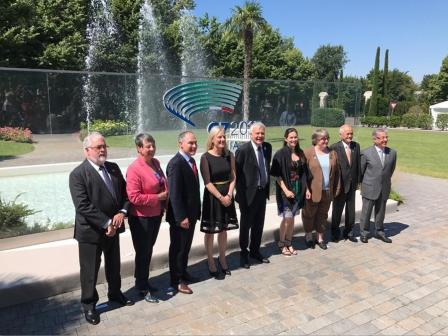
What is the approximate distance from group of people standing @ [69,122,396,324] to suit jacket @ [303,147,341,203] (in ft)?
0.05

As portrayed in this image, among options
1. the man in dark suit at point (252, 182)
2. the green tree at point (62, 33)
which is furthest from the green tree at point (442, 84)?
the man in dark suit at point (252, 182)

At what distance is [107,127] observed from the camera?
9.76 metres

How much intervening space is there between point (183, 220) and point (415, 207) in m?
6.15

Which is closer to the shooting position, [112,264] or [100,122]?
[112,264]

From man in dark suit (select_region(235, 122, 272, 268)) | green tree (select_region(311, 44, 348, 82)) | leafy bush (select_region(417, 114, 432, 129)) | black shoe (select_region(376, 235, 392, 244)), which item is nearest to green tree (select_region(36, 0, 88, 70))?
man in dark suit (select_region(235, 122, 272, 268))

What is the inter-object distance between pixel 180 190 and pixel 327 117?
8.93 m

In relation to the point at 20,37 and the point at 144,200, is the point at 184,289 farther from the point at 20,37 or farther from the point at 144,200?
the point at 20,37

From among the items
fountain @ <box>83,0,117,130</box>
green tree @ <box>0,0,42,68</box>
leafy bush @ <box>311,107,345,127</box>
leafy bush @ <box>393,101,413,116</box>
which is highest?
fountain @ <box>83,0,117,130</box>

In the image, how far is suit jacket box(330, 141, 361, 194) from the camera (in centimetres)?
585

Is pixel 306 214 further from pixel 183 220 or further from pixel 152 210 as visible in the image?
pixel 152 210

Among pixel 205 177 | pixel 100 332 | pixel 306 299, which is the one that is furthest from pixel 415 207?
pixel 100 332

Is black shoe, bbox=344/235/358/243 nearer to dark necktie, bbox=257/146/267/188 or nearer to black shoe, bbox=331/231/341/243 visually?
black shoe, bbox=331/231/341/243

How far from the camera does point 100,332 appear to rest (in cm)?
354

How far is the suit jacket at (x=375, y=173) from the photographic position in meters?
5.92
